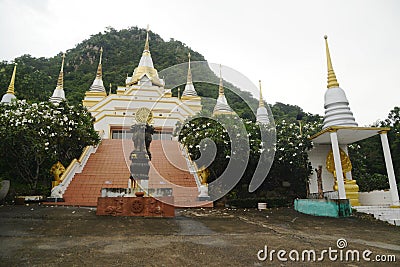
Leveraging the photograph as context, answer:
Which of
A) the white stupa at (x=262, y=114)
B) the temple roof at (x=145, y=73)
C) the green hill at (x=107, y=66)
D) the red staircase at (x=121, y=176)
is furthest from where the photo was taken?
the green hill at (x=107, y=66)

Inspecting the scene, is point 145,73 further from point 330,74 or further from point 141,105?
point 330,74

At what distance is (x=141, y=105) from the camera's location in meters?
29.9

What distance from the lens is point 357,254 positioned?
4.85 m

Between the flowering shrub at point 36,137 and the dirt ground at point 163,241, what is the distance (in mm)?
5743

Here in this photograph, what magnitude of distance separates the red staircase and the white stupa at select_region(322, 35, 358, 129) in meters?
6.20

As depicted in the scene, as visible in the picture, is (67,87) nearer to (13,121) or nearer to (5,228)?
(13,121)

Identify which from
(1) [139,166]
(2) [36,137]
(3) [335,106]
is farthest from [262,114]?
(2) [36,137]

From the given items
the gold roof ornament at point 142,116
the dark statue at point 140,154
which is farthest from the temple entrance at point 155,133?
the dark statue at point 140,154

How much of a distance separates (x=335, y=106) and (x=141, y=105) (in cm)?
2062

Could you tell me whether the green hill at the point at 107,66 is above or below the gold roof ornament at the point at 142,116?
above

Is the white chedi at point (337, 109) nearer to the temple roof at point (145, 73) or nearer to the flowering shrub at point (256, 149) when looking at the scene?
the flowering shrub at point (256, 149)

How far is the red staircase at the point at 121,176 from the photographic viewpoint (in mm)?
12750

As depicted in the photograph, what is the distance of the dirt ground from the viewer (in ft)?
13.9

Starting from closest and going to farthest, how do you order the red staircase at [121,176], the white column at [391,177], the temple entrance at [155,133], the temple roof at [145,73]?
the white column at [391,177], the red staircase at [121,176], the temple entrance at [155,133], the temple roof at [145,73]
